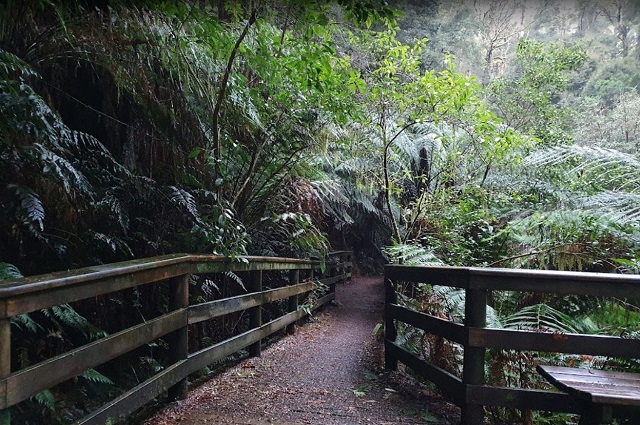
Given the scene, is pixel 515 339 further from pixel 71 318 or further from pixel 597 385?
pixel 71 318

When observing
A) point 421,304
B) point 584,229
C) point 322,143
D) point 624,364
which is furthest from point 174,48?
point 584,229

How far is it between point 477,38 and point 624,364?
17.2 m

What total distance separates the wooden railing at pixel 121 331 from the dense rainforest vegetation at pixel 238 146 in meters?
0.40

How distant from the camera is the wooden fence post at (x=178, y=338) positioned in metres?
2.90

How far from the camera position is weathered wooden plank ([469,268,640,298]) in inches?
92.6

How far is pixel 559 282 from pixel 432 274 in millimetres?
910

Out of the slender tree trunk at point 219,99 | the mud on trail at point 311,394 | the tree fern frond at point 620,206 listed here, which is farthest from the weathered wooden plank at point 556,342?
the tree fern frond at point 620,206

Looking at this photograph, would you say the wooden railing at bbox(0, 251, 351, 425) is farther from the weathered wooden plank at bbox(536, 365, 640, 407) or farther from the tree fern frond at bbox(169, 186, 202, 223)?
the weathered wooden plank at bbox(536, 365, 640, 407)

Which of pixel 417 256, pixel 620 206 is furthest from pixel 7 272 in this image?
pixel 620 206

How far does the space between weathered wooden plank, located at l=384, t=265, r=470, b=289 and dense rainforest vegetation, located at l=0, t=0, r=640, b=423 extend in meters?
0.28

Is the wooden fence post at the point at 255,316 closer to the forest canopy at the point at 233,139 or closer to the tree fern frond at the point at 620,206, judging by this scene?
the forest canopy at the point at 233,139

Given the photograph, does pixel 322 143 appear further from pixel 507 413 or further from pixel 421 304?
pixel 507 413

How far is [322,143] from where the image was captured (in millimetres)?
5406

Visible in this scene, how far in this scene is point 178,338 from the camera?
292cm
